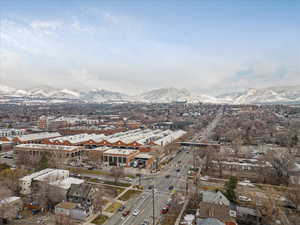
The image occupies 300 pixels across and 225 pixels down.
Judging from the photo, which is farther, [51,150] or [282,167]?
[51,150]

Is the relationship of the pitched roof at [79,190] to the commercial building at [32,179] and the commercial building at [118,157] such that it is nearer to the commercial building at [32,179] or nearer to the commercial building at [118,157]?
the commercial building at [32,179]

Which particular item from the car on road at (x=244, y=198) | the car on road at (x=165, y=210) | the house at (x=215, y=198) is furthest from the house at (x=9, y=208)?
the car on road at (x=244, y=198)

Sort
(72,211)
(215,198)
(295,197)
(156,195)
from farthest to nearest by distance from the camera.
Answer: (156,195) → (295,197) → (215,198) → (72,211)

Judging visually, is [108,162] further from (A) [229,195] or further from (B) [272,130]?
(B) [272,130]

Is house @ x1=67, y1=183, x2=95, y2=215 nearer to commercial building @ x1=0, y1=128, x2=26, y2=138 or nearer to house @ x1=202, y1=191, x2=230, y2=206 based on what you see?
house @ x1=202, y1=191, x2=230, y2=206

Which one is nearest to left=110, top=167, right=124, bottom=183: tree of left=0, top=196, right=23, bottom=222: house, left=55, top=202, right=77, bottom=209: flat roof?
left=55, top=202, right=77, bottom=209: flat roof

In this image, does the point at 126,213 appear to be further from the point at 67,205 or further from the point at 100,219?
the point at 67,205

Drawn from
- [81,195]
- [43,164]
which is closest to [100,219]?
[81,195]
